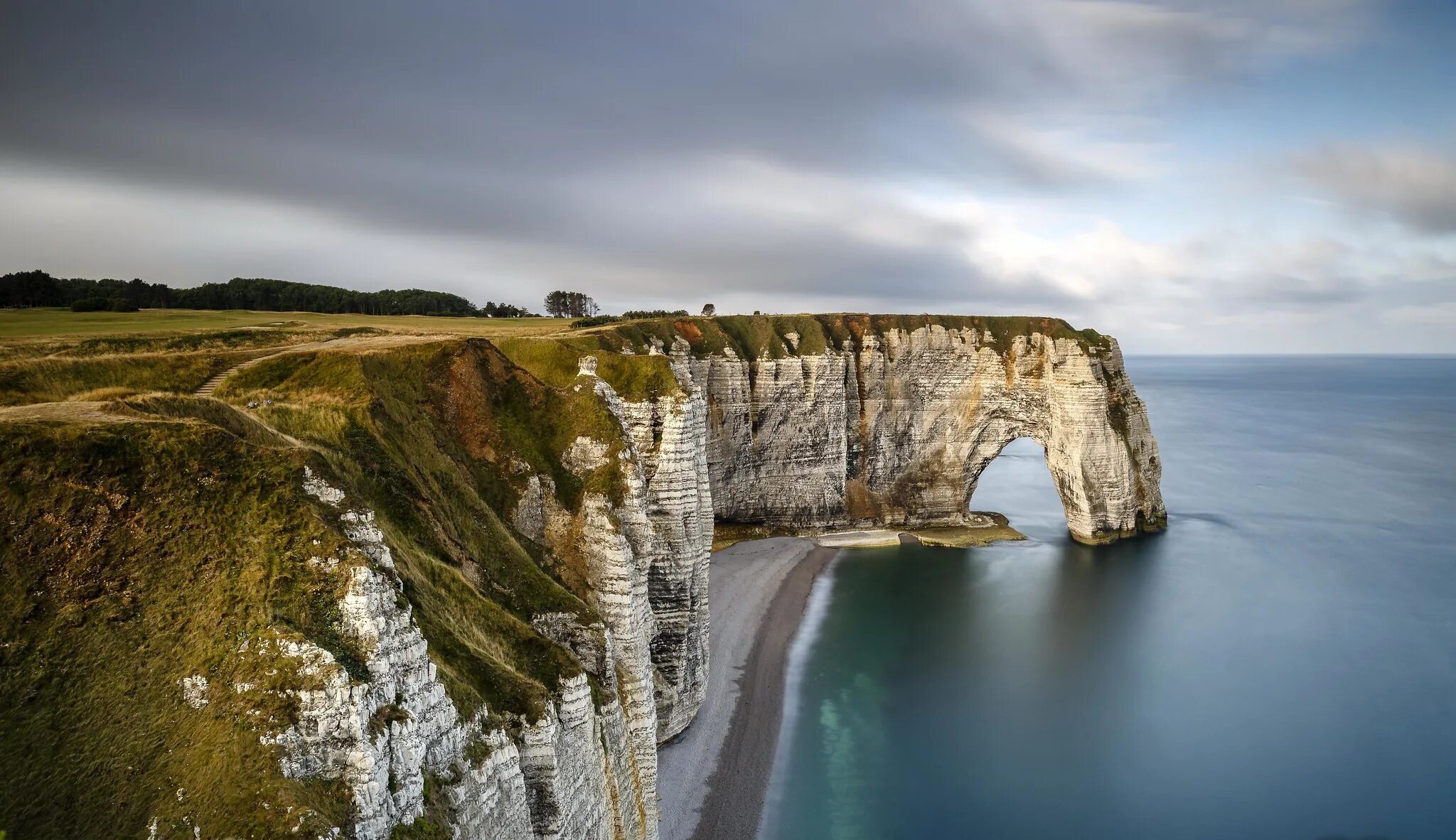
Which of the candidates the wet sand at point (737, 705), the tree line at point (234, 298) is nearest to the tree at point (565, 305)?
the tree line at point (234, 298)

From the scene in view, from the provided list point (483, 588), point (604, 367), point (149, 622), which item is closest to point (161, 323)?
point (604, 367)

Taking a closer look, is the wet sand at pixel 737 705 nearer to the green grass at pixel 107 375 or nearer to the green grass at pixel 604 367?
the green grass at pixel 604 367

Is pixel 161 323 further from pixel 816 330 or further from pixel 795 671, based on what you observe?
pixel 816 330

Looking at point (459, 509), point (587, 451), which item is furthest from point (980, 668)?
point (459, 509)

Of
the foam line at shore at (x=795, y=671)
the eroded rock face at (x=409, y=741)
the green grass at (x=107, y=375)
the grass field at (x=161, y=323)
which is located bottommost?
the foam line at shore at (x=795, y=671)

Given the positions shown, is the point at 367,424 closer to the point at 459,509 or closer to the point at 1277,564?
the point at 459,509

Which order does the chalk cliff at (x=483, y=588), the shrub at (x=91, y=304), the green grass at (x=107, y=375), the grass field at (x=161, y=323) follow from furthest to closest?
the shrub at (x=91, y=304) → the grass field at (x=161, y=323) → the green grass at (x=107, y=375) → the chalk cliff at (x=483, y=588)

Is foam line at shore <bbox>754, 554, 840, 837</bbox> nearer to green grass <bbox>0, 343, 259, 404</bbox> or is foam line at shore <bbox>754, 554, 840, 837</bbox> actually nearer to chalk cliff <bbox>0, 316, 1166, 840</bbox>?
chalk cliff <bbox>0, 316, 1166, 840</bbox>
